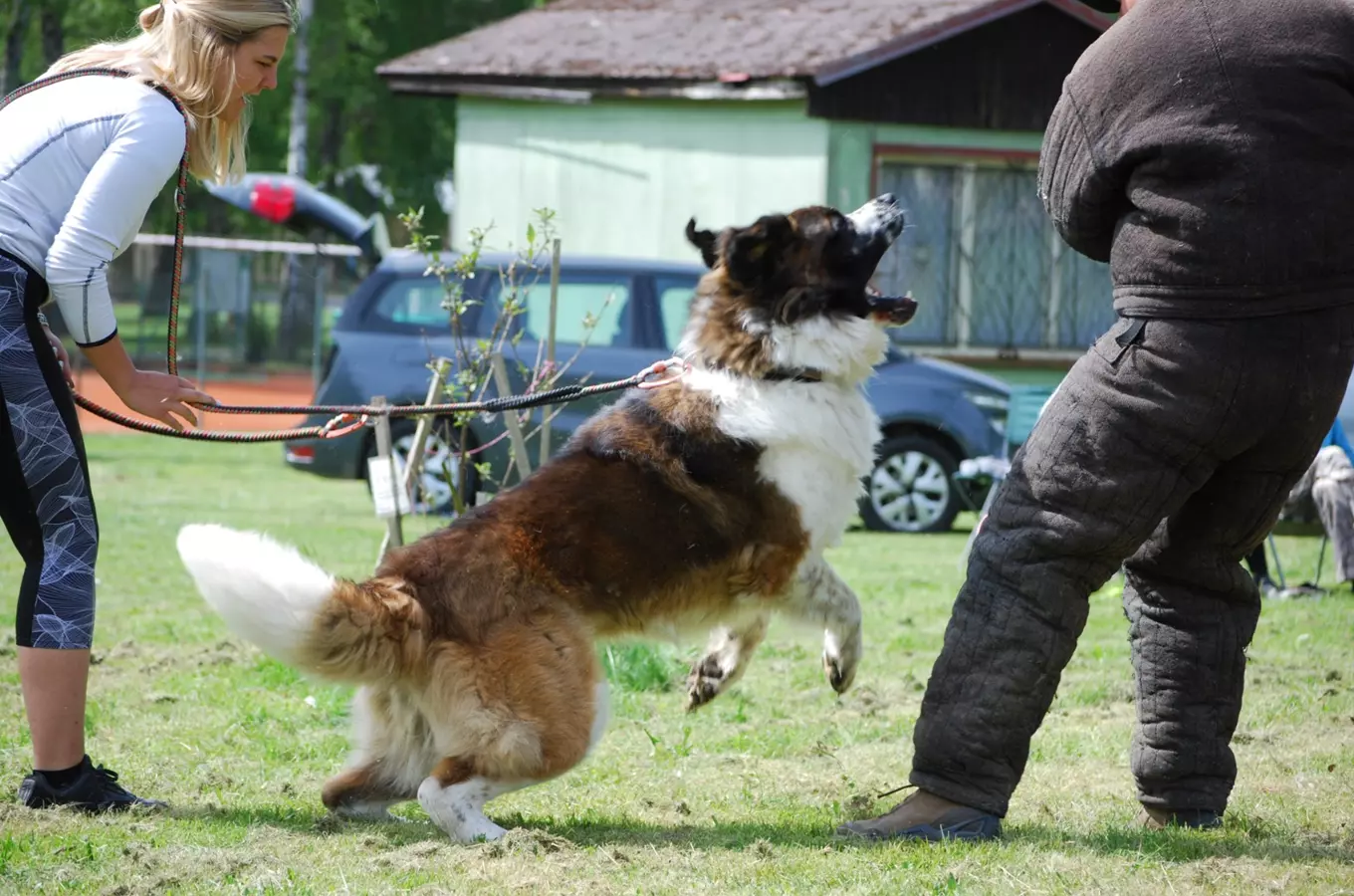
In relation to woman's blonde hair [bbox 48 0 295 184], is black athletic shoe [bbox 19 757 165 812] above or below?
below

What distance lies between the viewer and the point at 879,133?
588 inches

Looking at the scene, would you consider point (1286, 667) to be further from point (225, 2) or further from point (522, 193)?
point (522, 193)

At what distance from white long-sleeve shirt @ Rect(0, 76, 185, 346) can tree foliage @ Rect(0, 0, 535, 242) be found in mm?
24884

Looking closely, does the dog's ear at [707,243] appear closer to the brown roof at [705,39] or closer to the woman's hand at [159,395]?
the woman's hand at [159,395]

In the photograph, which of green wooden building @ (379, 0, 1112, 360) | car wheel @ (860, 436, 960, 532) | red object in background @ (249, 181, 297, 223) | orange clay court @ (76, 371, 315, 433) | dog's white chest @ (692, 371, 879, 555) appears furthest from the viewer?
red object in background @ (249, 181, 297, 223)

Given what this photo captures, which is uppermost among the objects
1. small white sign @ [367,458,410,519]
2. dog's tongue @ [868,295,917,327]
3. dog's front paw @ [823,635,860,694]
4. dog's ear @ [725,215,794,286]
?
dog's ear @ [725,215,794,286]

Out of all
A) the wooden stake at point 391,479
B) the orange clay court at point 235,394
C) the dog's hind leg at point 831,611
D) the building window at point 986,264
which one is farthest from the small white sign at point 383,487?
the orange clay court at point 235,394

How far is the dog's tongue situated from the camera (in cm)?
471

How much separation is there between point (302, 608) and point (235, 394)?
1897cm

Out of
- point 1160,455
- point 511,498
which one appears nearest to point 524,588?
point 511,498

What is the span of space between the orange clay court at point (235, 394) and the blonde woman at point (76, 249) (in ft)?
47.2

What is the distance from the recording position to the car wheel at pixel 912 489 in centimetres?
1180

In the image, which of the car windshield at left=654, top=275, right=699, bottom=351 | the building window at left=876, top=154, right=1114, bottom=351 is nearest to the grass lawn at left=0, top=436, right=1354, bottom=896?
the car windshield at left=654, top=275, right=699, bottom=351

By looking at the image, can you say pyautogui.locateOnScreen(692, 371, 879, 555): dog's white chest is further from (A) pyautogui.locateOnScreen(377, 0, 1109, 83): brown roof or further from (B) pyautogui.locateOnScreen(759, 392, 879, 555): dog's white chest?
(A) pyautogui.locateOnScreen(377, 0, 1109, 83): brown roof
